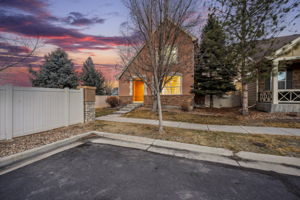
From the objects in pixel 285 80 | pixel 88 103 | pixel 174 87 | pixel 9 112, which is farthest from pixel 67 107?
pixel 285 80

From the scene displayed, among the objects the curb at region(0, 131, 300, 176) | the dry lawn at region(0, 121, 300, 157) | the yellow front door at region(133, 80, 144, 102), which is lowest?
the curb at region(0, 131, 300, 176)

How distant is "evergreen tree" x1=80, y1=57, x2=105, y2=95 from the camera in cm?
2214

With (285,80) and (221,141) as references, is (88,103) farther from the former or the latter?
(285,80)

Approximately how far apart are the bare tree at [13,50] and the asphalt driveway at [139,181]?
14.9 ft

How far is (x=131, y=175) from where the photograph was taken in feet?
8.63

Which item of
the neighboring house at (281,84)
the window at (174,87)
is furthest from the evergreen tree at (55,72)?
the neighboring house at (281,84)

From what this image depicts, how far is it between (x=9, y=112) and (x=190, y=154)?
20.6ft

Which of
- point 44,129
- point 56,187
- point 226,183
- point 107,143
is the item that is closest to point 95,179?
point 56,187

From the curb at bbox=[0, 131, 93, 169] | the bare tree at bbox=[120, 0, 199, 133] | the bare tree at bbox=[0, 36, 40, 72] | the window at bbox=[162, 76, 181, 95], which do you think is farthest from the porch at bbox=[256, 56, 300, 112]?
the bare tree at bbox=[0, 36, 40, 72]

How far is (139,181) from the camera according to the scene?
8.01 feet

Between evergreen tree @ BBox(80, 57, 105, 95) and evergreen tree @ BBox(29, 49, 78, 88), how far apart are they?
4.82 m

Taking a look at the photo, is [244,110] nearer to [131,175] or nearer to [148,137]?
[148,137]

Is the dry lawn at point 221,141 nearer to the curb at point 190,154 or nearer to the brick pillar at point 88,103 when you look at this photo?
the curb at point 190,154

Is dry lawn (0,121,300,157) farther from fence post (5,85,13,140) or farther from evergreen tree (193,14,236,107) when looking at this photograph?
evergreen tree (193,14,236,107)
